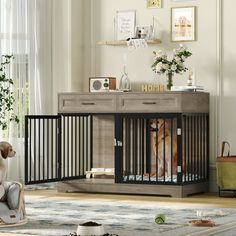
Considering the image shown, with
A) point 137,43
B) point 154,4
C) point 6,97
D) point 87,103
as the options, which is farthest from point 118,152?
point 154,4

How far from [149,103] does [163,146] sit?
1.54 ft

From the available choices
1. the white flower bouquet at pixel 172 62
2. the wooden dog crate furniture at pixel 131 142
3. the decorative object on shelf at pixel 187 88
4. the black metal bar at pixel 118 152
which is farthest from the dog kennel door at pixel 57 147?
the decorative object on shelf at pixel 187 88

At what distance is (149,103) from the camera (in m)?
8.06

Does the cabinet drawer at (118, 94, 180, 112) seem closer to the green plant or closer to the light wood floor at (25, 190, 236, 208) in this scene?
the light wood floor at (25, 190, 236, 208)

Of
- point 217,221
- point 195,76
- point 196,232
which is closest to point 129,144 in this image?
point 195,76

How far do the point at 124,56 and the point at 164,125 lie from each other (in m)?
1.15

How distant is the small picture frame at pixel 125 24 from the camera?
29.2 ft

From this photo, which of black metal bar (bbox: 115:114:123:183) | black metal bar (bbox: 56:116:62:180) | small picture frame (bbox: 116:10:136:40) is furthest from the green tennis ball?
small picture frame (bbox: 116:10:136:40)

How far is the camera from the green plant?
805 centimetres

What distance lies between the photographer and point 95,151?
8898 millimetres

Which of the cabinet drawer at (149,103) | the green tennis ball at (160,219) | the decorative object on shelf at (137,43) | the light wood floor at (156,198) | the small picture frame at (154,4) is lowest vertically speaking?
the light wood floor at (156,198)

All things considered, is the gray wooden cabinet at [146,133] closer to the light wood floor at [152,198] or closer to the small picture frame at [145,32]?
the light wood floor at [152,198]

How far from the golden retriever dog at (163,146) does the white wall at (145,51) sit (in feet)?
1.62

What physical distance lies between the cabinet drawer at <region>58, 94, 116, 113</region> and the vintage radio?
1.00 feet
